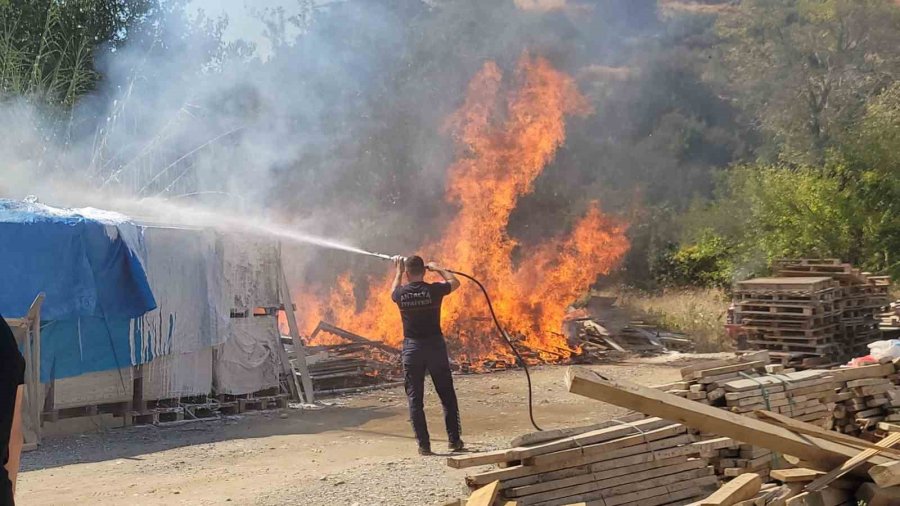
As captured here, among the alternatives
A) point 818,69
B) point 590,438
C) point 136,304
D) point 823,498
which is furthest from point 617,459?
point 818,69

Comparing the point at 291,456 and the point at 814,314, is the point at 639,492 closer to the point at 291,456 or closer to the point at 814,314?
the point at 291,456

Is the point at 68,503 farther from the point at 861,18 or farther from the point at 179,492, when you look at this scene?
the point at 861,18

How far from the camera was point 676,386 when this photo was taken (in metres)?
7.46

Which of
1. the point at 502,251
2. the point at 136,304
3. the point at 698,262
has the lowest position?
the point at 136,304

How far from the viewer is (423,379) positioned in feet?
28.7

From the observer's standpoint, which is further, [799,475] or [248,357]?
[248,357]

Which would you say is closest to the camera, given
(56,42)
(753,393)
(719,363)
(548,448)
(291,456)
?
(548,448)

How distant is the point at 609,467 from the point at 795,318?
826 cm

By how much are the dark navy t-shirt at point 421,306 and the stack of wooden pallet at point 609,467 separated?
8.73 ft

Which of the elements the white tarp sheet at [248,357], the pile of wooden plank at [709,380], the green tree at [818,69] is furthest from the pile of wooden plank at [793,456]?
the green tree at [818,69]

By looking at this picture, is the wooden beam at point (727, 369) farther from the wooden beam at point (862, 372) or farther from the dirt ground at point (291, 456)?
the dirt ground at point (291, 456)

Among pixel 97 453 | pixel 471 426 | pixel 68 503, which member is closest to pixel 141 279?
pixel 97 453

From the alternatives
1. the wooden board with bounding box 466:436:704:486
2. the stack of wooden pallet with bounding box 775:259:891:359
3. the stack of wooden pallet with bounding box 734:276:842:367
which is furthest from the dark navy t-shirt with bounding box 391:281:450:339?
the stack of wooden pallet with bounding box 775:259:891:359

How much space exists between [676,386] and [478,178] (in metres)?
12.7
